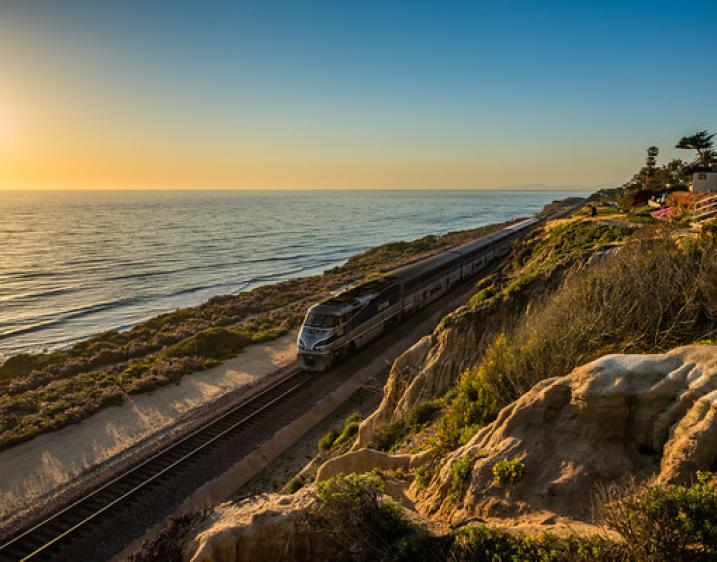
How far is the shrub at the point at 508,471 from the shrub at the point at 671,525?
2.01m

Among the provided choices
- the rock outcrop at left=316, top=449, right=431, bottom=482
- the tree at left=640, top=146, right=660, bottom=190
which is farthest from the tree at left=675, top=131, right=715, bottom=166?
the rock outcrop at left=316, top=449, right=431, bottom=482

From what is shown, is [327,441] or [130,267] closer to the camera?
[327,441]

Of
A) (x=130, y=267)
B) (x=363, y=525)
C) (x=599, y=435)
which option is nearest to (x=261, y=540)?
(x=363, y=525)

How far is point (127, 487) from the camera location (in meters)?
15.3

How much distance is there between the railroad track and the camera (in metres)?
12.8

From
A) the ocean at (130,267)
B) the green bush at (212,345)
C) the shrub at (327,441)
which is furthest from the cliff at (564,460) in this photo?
the ocean at (130,267)

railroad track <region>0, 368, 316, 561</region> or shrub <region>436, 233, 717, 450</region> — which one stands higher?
shrub <region>436, 233, 717, 450</region>

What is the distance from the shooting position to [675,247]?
12.4 meters

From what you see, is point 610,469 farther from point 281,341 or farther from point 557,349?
point 281,341

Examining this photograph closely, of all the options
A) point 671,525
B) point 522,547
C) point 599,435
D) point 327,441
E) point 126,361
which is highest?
point 671,525

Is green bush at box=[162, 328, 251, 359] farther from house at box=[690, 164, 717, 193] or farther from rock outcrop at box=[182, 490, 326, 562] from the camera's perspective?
house at box=[690, 164, 717, 193]

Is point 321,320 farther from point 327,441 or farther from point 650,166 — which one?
point 650,166

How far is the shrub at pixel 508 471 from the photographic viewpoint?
7203mm

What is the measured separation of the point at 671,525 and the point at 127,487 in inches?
608
